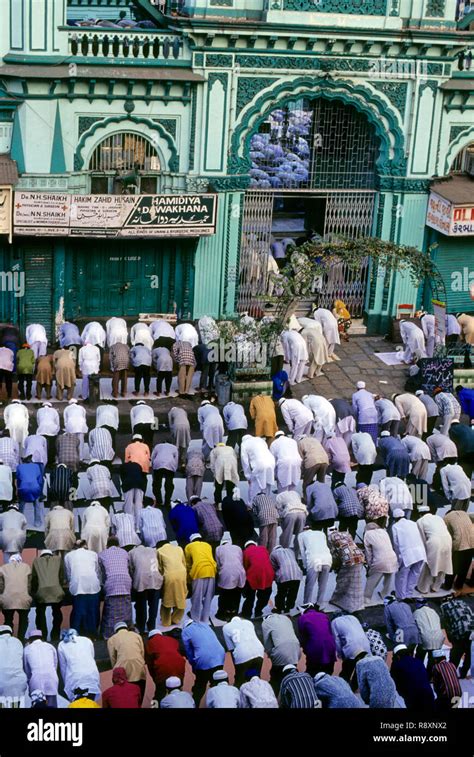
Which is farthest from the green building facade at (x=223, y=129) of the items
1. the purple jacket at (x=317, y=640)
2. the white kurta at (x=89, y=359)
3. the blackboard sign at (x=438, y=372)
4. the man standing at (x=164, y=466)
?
the purple jacket at (x=317, y=640)

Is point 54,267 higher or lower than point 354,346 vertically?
higher

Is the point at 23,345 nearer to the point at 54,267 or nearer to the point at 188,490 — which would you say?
the point at 54,267

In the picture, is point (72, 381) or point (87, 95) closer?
point (72, 381)

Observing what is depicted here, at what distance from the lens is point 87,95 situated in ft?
78.4

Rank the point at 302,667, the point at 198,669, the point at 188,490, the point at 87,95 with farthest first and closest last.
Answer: the point at 87,95
the point at 188,490
the point at 302,667
the point at 198,669

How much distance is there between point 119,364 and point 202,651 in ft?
27.5

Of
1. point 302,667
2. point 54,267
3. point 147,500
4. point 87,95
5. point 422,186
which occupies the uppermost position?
point 87,95

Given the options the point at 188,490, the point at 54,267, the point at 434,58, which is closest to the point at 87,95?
the point at 54,267

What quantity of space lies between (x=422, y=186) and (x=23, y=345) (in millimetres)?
9220

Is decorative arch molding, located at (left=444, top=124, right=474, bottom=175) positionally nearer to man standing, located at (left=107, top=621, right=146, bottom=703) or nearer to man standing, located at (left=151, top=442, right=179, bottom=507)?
man standing, located at (left=151, top=442, right=179, bottom=507)

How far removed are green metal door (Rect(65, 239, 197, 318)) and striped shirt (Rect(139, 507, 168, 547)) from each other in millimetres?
8984

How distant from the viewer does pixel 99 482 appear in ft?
58.2

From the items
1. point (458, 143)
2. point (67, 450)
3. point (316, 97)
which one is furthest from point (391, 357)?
point (67, 450)

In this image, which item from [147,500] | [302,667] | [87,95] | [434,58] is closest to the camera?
[302,667]
